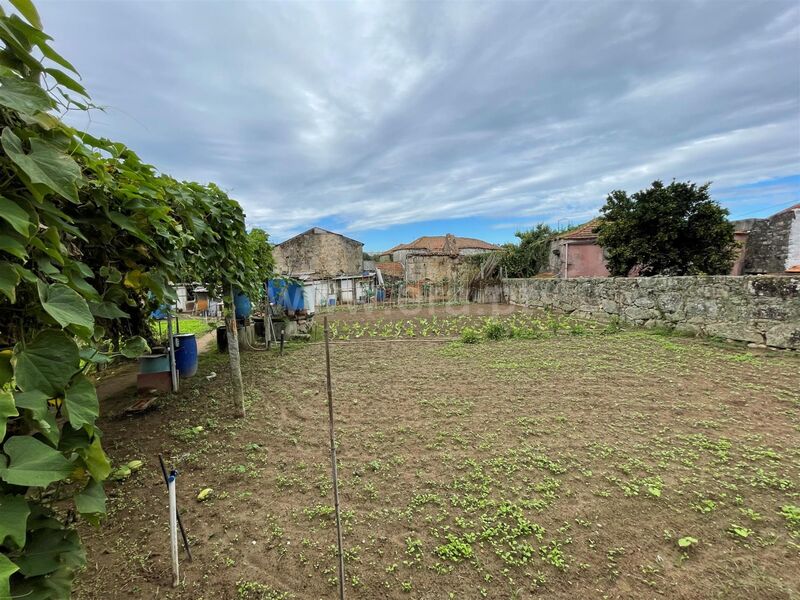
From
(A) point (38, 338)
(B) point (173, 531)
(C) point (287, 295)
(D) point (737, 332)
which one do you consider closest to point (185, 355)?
(C) point (287, 295)

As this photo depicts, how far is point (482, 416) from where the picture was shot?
12.7ft

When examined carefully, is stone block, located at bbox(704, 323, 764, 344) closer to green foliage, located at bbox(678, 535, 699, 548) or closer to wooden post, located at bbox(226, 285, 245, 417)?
green foliage, located at bbox(678, 535, 699, 548)

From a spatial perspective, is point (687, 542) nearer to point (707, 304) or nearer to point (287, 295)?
point (707, 304)

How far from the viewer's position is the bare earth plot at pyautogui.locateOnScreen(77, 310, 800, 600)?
187 cm

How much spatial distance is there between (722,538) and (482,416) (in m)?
2.07

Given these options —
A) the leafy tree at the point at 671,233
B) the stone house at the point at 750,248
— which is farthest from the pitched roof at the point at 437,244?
the leafy tree at the point at 671,233

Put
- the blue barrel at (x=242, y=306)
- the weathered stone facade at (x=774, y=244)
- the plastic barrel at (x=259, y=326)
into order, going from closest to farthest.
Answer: the blue barrel at (x=242, y=306), the plastic barrel at (x=259, y=326), the weathered stone facade at (x=774, y=244)

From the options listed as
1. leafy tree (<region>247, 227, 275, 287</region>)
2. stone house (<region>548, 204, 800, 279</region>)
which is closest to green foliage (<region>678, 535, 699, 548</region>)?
leafy tree (<region>247, 227, 275, 287</region>)

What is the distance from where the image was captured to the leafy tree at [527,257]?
2130 centimetres

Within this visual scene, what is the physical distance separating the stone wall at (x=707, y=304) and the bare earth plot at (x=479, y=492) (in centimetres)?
154

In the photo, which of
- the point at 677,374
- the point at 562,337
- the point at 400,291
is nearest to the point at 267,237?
the point at 562,337

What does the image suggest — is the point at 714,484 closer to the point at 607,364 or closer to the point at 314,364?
the point at 607,364

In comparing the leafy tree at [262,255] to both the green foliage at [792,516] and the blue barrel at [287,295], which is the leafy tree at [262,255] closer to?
the blue barrel at [287,295]

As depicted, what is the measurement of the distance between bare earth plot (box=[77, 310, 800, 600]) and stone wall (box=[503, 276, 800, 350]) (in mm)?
1535
